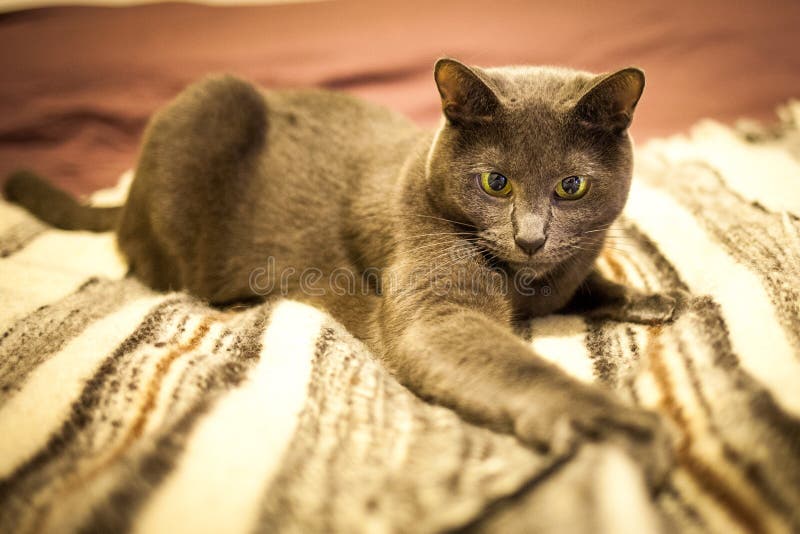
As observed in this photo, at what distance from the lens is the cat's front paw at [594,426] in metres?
0.58

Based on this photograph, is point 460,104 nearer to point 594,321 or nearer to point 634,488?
point 594,321

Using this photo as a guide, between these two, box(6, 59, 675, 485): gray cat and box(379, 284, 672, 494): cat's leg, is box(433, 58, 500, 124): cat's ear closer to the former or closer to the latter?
box(6, 59, 675, 485): gray cat

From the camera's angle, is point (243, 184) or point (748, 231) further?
point (243, 184)

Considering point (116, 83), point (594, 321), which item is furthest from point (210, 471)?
point (116, 83)

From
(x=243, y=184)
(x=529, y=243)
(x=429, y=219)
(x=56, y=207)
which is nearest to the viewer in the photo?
(x=529, y=243)

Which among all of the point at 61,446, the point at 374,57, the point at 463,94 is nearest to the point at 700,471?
the point at 463,94

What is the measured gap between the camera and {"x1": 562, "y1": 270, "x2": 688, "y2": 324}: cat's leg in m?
1.00

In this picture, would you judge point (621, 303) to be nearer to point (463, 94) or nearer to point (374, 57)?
point (463, 94)

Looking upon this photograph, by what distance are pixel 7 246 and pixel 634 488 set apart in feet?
4.69

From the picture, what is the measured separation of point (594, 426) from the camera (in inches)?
23.8

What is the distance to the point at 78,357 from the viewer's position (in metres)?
0.79

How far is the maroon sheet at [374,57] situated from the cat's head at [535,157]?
82 cm

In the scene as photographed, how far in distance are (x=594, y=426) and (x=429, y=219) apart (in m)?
0.51

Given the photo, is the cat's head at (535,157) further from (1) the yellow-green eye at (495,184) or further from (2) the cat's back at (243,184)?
(2) the cat's back at (243,184)
